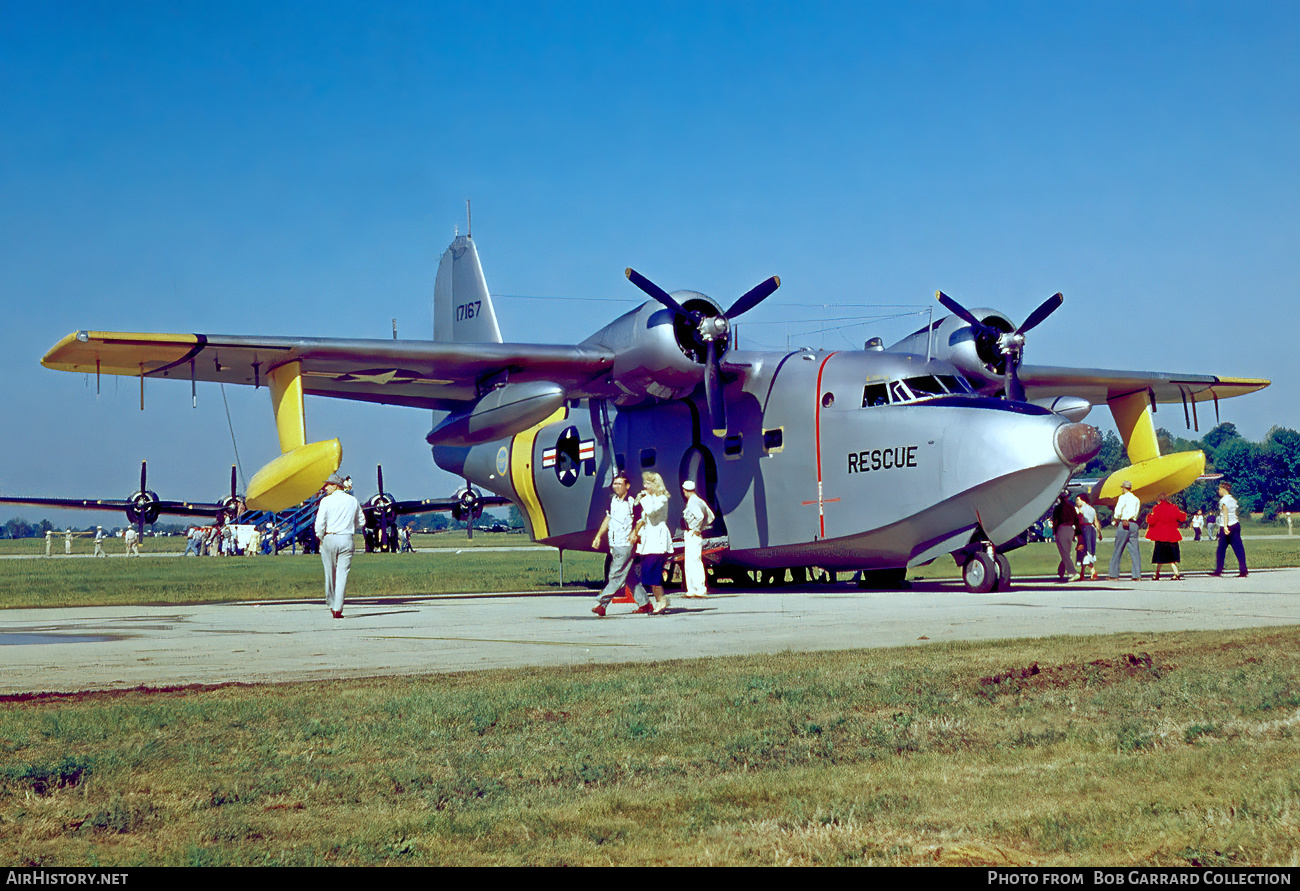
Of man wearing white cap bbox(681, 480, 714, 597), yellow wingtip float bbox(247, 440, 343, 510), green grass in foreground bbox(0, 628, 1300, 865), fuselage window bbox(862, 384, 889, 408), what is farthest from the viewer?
fuselage window bbox(862, 384, 889, 408)

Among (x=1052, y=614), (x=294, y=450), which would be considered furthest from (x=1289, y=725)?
(x=294, y=450)

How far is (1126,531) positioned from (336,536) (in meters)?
14.6

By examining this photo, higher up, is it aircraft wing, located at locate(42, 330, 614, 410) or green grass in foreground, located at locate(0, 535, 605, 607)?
aircraft wing, located at locate(42, 330, 614, 410)

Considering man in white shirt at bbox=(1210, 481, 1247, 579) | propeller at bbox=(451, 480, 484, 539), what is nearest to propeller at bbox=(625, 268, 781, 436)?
man in white shirt at bbox=(1210, 481, 1247, 579)

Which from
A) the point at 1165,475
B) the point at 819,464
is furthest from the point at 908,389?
the point at 1165,475

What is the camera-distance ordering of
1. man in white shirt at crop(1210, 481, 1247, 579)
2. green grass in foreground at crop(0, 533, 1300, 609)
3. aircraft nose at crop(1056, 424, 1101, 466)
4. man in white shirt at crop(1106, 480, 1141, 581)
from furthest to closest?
man in white shirt at crop(1210, 481, 1247, 579), man in white shirt at crop(1106, 480, 1141, 581), green grass in foreground at crop(0, 533, 1300, 609), aircraft nose at crop(1056, 424, 1101, 466)

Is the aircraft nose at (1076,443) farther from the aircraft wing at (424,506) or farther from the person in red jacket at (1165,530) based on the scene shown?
the aircraft wing at (424,506)

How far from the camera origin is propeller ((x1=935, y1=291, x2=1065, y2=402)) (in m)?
20.5

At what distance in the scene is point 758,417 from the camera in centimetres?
1992

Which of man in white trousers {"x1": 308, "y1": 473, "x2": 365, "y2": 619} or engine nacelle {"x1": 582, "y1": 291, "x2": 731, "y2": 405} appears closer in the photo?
man in white trousers {"x1": 308, "y1": 473, "x2": 365, "y2": 619}

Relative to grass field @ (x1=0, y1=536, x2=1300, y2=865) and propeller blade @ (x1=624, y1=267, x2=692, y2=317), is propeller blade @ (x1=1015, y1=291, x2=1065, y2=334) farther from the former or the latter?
grass field @ (x1=0, y1=536, x2=1300, y2=865)

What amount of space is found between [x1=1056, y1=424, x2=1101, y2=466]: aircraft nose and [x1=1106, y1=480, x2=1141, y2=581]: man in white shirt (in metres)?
5.25

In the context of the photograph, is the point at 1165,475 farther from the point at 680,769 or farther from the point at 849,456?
the point at 680,769

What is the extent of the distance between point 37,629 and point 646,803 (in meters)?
10.5
